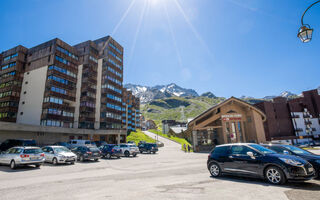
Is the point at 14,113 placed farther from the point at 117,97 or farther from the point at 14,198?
the point at 14,198

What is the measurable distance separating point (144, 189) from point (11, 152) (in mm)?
13456

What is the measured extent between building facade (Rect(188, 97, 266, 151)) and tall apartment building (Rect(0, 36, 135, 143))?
2868 centimetres

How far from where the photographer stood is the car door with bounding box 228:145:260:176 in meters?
7.39

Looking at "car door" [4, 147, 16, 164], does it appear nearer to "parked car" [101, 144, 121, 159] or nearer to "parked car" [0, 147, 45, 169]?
"parked car" [0, 147, 45, 169]

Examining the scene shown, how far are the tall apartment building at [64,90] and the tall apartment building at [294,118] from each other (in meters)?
61.7

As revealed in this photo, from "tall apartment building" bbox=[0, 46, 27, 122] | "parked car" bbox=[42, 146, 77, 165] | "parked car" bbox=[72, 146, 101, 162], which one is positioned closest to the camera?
"parked car" bbox=[42, 146, 77, 165]

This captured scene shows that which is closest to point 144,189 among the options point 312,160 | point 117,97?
point 312,160

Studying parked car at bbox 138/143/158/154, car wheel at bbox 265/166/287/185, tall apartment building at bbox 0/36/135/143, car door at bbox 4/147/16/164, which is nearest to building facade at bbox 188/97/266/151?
parked car at bbox 138/143/158/154

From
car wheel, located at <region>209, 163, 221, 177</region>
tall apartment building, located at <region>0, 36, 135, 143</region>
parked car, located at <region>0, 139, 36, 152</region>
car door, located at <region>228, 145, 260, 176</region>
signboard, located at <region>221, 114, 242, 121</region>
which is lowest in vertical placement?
car wheel, located at <region>209, 163, 221, 177</region>

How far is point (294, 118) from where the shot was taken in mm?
76250

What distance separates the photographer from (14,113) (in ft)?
143

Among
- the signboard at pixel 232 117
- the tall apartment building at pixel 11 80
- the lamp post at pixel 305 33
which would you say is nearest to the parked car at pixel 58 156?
the lamp post at pixel 305 33

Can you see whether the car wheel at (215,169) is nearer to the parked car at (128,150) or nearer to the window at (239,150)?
the window at (239,150)

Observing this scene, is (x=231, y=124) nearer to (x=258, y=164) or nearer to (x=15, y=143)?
(x=258, y=164)
